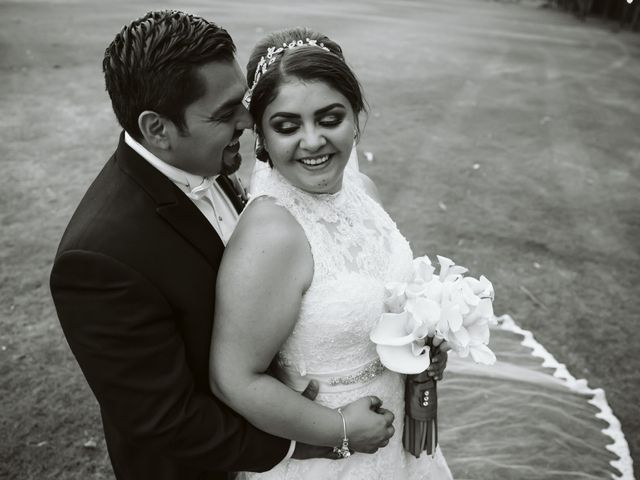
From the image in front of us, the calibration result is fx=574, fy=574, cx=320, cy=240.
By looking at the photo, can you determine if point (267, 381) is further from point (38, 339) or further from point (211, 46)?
point (38, 339)

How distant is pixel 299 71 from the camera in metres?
2.09

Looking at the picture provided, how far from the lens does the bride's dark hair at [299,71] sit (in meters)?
2.10

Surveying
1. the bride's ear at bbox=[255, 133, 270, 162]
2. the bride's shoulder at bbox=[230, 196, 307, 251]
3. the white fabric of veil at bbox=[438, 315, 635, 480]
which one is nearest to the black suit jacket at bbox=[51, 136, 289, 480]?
the bride's shoulder at bbox=[230, 196, 307, 251]

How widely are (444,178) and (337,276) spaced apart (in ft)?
19.9

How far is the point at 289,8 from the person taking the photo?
20.5m

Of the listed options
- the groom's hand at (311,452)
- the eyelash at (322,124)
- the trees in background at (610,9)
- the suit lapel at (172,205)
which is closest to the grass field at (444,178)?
the groom's hand at (311,452)

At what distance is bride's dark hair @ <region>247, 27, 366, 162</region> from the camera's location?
210 cm

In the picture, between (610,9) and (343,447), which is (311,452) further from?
(610,9)

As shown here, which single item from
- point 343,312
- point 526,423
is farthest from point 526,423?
point 343,312

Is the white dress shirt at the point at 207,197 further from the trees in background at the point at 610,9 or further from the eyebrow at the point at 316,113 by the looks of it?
the trees in background at the point at 610,9

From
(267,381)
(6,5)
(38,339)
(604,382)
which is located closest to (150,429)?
(267,381)

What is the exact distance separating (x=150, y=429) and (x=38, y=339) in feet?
10.7

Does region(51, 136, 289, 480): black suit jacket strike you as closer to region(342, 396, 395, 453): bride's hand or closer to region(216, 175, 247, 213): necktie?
region(342, 396, 395, 453): bride's hand

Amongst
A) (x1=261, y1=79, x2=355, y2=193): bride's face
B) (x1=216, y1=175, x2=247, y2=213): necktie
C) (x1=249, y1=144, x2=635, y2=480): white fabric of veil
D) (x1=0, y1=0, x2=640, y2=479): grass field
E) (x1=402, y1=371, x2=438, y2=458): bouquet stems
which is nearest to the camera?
(x1=261, y1=79, x2=355, y2=193): bride's face
